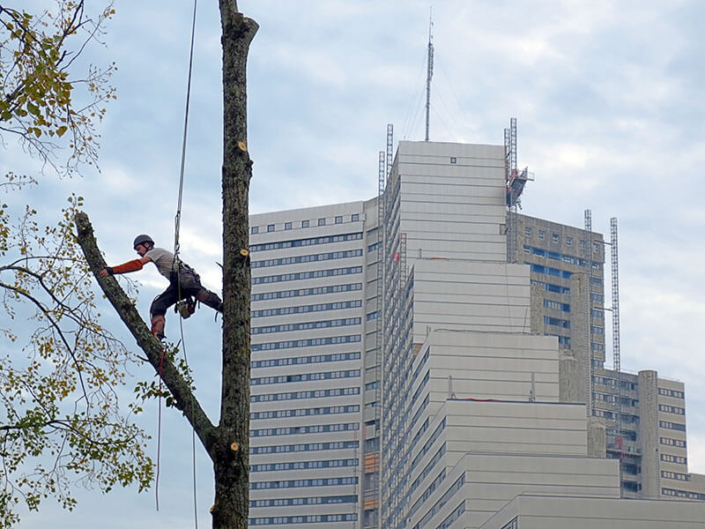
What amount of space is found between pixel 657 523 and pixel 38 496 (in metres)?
76.4

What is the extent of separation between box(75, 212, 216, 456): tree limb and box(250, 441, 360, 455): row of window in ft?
591

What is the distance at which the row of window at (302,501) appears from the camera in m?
187

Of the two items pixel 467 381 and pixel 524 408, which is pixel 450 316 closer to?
pixel 467 381

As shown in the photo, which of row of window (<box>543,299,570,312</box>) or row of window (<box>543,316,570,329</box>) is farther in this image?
row of window (<box>543,299,570,312</box>)

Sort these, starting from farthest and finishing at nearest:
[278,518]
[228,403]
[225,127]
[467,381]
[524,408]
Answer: [278,518]
[467,381]
[524,408]
[225,127]
[228,403]

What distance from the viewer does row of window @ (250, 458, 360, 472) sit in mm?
190250

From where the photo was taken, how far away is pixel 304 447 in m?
195

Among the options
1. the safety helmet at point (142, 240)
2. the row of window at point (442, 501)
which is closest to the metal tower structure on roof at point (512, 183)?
the row of window at point (442, 501)

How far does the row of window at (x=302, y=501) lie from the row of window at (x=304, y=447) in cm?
799

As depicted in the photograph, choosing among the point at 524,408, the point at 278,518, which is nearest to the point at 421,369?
the point at 524,408

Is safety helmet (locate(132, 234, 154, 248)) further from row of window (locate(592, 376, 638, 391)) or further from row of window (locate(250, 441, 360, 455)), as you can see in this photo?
row of window (locate(592, 376, 638, 391))

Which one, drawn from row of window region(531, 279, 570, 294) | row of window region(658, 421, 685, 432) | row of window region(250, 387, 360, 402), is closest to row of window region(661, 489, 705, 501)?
row of window region(658, 421, 685, 432)

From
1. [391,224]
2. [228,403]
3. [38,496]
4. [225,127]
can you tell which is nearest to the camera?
[228,403]

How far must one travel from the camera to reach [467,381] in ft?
390
